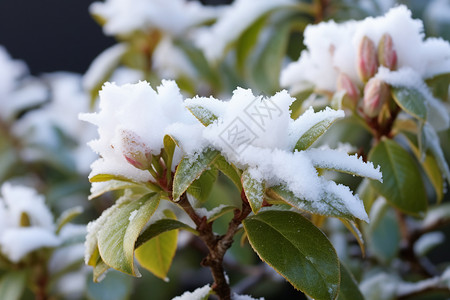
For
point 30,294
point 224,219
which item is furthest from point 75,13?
point 224,219

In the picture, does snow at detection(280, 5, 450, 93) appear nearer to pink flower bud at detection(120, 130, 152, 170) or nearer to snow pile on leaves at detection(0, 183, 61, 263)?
pink flower bud at detection(120, 130, 152, 170)

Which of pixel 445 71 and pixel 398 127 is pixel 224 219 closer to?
pixel 398 127

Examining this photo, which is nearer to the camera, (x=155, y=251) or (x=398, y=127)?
(x=155, y=251)

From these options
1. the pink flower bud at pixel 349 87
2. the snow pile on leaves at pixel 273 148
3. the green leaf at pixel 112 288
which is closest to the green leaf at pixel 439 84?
the pink flower bud at pixel 349 87

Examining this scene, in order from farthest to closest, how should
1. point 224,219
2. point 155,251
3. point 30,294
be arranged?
point 30,294 → point 224,219 → point 155,251

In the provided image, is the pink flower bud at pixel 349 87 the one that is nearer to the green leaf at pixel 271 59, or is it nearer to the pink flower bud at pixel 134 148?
the pink flower bud at pixel 134 148

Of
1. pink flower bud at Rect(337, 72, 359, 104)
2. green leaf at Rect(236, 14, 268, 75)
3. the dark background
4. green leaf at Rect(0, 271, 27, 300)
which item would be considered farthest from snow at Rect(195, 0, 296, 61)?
the dark background

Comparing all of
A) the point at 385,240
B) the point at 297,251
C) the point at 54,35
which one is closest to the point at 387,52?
the point at 297,251
